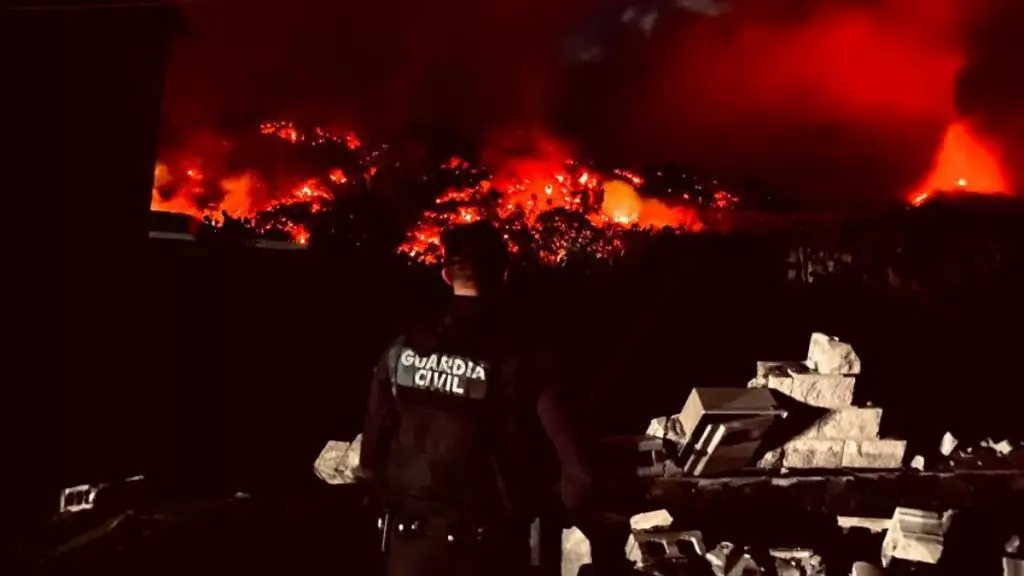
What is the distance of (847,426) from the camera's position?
4613 mm

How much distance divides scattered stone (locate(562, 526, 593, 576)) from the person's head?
6.03 ft

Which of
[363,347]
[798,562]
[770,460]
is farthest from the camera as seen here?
[363,347]

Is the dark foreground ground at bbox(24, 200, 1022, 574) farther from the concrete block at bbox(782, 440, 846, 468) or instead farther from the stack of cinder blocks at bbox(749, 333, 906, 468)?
the concrete block at bbox(782, 440, 846, 468)

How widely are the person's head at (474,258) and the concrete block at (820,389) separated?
2704 millimetres

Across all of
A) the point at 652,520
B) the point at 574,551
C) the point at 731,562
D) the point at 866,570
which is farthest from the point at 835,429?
the point at 574,551

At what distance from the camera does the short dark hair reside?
286cm

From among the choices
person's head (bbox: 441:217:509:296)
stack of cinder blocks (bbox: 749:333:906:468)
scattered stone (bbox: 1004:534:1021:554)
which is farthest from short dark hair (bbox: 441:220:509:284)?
scattered stone (bbox: 1004:534:1021:554)

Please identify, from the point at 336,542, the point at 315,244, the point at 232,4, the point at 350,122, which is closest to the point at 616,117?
the point at 350,122

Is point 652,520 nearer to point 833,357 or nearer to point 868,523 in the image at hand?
point 868,523

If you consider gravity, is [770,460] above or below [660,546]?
above

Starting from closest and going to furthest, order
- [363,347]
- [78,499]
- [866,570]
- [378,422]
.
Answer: [378,422] → [78,499] → [866,570] → [363,347]

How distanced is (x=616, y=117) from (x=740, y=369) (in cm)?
1794

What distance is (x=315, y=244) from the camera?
13203 mm

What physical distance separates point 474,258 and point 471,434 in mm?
686
